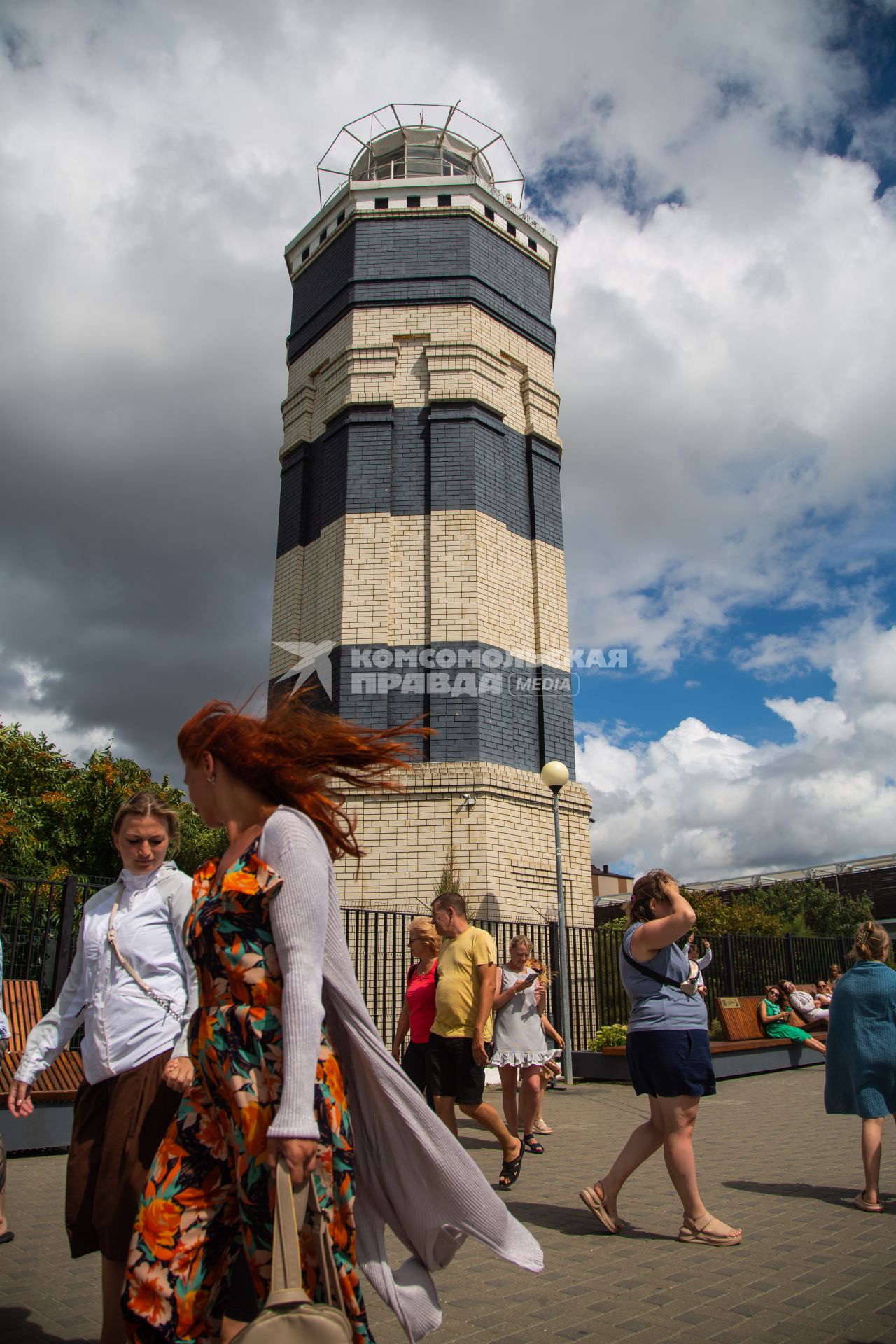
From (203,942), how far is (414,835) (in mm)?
12297

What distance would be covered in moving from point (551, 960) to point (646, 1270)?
9983 mm

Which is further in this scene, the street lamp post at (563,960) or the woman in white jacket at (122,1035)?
the street lamp post at (563,960)

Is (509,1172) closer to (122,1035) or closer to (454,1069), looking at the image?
(454,1069)

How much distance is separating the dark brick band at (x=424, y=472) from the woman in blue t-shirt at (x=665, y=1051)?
40.7ft

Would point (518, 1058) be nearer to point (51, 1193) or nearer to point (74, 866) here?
point (51, 1193)

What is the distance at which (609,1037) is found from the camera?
43.3 feet

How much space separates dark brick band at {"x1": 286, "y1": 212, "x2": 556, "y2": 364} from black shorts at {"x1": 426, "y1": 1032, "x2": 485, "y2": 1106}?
49.8 feet

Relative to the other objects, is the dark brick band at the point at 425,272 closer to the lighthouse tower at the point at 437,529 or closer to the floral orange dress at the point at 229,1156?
the lighthouse tower at the point at 437,529

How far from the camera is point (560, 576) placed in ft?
57.1

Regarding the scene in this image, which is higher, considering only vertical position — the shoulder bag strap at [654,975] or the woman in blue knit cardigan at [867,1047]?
the shoulder bag strap at [654,975]

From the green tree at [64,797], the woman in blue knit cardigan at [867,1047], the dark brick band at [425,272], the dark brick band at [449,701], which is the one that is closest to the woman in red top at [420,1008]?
the woman in blue knit cardigan at [867,1047]

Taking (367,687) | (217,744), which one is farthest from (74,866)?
(217,744)

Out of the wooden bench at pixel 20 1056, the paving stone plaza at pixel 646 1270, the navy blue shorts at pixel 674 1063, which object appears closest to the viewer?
the paving stone plaza at pixel 646 1270

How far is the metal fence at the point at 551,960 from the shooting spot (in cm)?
1065
